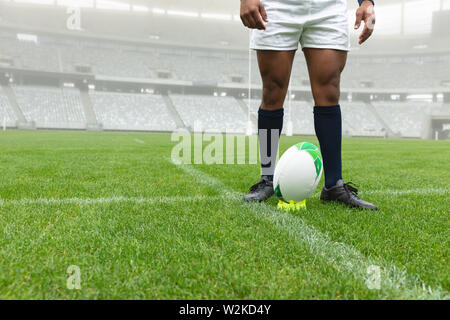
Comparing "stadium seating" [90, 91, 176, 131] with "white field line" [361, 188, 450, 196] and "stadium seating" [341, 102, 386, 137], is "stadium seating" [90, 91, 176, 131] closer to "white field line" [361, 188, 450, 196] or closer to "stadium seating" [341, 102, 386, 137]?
"stadium seating" [341, 102, 386, 137]

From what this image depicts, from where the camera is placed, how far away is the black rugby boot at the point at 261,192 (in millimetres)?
1831

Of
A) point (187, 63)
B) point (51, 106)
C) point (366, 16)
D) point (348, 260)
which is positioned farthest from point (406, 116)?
point (348, 260)

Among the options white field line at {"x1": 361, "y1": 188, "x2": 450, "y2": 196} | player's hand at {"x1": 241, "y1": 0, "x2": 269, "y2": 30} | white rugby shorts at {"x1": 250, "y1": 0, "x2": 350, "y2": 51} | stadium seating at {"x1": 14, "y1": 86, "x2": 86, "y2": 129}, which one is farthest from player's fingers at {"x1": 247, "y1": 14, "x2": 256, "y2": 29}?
stadium seating at {"x1": 14, "y1": 86, "x2": 86, "y2": 129}

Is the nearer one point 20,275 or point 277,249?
point 20,275

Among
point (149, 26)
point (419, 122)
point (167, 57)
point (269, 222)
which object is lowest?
point (419, 122)

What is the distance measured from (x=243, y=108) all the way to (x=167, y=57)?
962 centimetres

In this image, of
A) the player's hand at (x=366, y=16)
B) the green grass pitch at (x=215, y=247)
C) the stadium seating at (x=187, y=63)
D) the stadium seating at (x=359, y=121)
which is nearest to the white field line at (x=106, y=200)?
the green grass pitch at (x=215, y=247)

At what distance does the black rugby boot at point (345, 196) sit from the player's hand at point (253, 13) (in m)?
0.95

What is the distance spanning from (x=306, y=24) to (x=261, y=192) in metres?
1.00

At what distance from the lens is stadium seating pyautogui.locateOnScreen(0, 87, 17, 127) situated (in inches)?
832

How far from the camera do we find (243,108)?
29938 millimetres

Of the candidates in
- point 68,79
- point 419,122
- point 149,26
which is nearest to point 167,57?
point 149,26

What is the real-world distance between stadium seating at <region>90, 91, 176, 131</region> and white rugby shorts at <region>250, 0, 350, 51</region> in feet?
77.4
